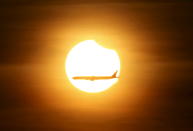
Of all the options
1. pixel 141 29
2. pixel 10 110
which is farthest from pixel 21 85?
pixel 141 29

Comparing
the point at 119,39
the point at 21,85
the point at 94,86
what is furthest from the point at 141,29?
the point at 21,85

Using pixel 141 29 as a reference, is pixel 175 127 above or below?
below

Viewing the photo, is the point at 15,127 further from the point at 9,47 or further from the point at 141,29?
the point at 141,29

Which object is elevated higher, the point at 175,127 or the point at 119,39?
the point at 119,39

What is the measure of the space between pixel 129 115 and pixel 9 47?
1.02ft

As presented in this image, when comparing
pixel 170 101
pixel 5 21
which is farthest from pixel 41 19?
pixel 170 101

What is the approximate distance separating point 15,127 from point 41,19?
0.84 ft

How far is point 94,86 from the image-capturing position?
2.13ft

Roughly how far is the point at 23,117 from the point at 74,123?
118mm

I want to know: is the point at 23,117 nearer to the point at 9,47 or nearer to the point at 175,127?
the point at 9,47

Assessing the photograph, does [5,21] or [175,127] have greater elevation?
[5,21]

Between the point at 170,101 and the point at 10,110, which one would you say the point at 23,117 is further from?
the point at 170,101

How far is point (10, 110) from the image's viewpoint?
0.69 meters

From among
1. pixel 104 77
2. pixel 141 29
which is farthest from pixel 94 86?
pixel 141 29
